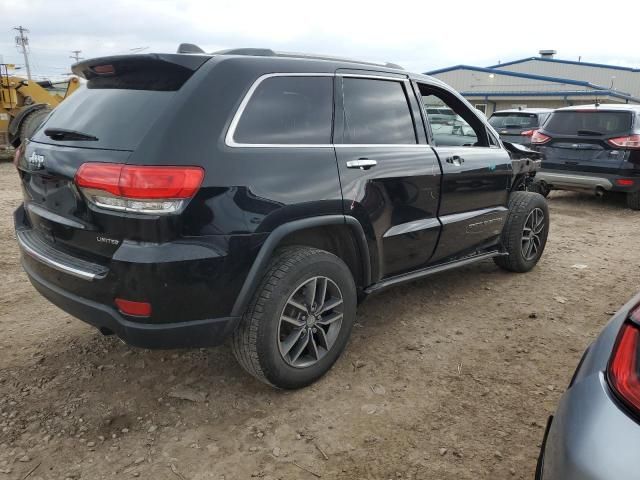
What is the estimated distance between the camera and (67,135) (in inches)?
103

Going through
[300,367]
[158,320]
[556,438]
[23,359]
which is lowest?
[23,359]

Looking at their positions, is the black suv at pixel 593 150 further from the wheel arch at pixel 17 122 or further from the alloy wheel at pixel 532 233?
the wheel arch at pixel 17 122

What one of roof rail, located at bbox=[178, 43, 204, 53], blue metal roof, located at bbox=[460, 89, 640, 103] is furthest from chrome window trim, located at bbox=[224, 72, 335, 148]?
blue metal roof, located at bbox=[460, 89, 640, 103]

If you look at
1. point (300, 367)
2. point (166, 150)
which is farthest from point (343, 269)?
point (166, 150)

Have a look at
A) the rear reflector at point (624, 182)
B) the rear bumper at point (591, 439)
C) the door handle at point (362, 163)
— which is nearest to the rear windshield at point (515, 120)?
the rear reflector at point (624, 182)

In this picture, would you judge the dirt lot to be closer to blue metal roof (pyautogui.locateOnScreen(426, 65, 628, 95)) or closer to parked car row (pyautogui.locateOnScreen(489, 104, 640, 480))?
parked car row (pyautogui.locateOnScreen(489, 104, 640, 480))

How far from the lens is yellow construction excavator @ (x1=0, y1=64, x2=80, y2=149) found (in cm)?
1197

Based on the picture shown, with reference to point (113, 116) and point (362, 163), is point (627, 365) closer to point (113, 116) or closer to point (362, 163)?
point (362, 163)

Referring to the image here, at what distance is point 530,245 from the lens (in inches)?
192

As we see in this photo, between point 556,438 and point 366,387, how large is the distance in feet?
5.09

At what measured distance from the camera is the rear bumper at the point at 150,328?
2.31 metres

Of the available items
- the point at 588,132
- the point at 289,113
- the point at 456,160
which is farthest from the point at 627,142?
the point at 289,113

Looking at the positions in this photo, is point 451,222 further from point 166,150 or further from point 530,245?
point 166,150

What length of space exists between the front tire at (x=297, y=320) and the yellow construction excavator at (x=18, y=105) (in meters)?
11.2
